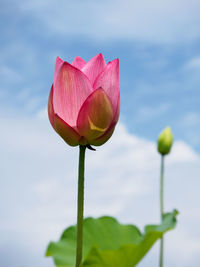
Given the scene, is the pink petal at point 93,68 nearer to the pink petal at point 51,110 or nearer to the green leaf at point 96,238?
the pink petal at point 51,110

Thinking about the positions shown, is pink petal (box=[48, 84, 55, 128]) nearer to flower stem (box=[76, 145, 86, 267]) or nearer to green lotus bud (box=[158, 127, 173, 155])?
flower stem (box=[76, 145, 86, 267])

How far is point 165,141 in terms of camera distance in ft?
6.15

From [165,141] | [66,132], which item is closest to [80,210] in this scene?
[66,132]

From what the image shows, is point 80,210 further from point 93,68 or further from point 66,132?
point 93,68

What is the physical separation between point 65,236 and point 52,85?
83 cm

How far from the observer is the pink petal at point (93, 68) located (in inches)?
28.1

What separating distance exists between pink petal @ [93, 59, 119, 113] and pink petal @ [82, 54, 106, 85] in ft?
0.10

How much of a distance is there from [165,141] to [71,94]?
1266 mm

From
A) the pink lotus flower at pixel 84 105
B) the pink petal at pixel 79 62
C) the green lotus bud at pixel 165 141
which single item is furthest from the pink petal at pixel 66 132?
the green lotus bud at pixel 165 141

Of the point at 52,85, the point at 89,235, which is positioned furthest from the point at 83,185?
the point at 89,235

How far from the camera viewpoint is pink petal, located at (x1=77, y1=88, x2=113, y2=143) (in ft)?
2.14

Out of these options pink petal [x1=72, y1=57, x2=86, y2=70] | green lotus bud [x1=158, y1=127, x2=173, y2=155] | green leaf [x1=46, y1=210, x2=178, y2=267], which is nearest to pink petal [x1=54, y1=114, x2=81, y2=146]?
pink petal [x1=72, y1=57, x2=86, y2=70]

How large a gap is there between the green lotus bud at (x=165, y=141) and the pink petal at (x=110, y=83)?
47.9 inches

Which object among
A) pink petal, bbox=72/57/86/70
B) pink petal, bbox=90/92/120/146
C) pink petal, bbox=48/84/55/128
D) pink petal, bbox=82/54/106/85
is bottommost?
pink petal, bbox=90/92/120/146
